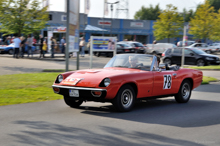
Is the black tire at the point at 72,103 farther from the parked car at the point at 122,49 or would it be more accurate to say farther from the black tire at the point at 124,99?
the parked car at the point at 122,49

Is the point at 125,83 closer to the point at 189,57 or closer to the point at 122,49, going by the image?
the point at 189,57

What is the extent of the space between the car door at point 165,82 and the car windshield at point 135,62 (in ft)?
1.04

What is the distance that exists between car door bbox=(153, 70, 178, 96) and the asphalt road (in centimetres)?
41

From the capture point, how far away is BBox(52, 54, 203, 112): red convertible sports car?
24.2 feet

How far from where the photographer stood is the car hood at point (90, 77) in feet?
24.4

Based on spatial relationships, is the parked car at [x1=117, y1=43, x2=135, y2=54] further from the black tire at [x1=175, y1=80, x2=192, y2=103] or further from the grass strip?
the black tire at [x1=175, y1=80, x2=192, y2=103]

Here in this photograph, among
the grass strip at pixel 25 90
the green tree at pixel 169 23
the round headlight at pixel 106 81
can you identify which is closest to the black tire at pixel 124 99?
the round headlight at pixel 106 81

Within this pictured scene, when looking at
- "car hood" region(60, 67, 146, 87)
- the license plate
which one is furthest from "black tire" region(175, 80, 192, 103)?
the license plate

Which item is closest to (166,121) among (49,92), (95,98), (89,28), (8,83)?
(95,98)

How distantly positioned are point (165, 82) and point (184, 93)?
1.21 meters

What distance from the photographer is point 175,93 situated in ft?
30.8

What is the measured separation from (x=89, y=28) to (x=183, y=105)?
3669 cm

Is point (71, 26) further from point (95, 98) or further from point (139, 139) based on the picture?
point (139, 139)

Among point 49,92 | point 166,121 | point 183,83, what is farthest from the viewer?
point 49,92
